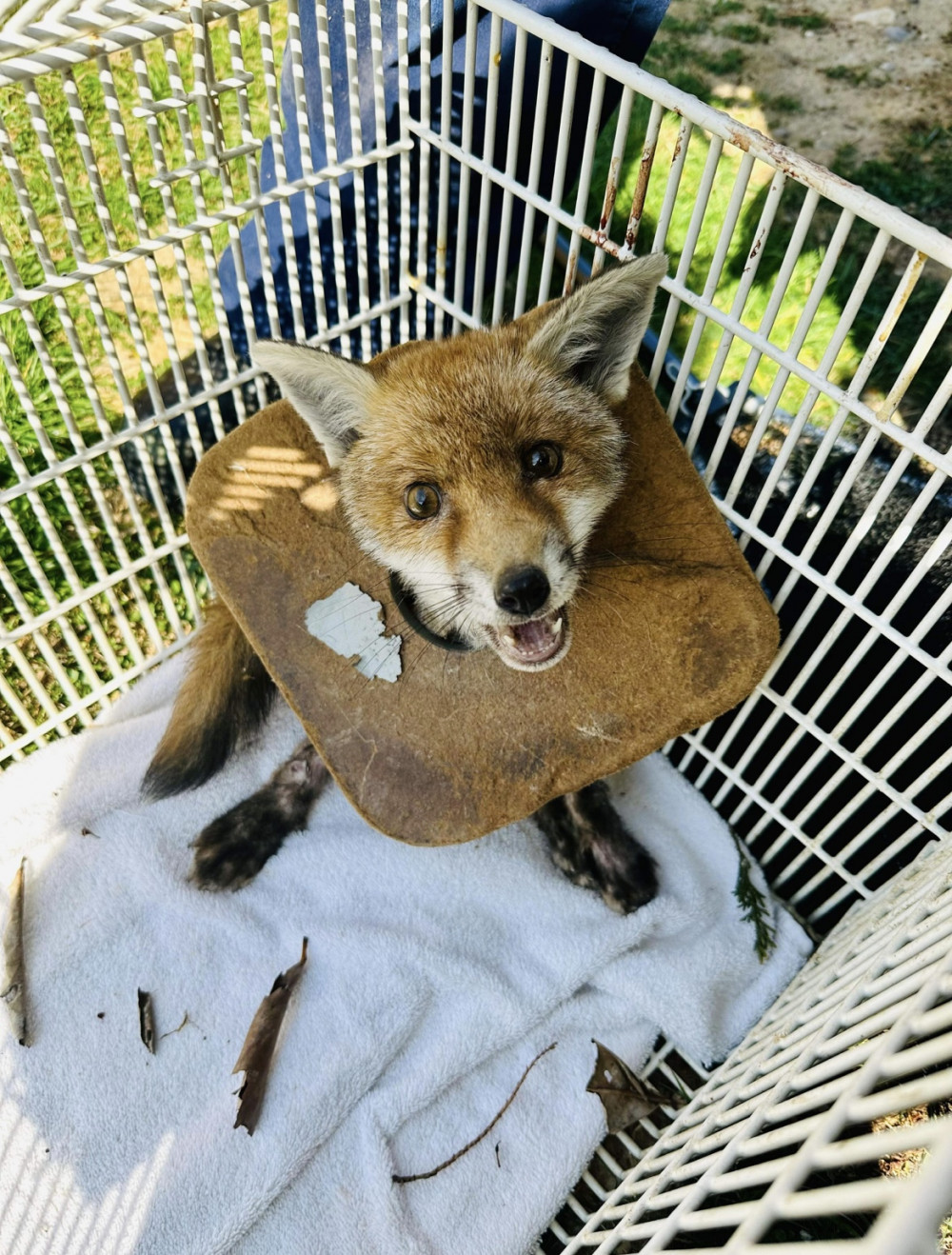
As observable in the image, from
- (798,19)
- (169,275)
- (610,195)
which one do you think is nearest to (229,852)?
(610,195)

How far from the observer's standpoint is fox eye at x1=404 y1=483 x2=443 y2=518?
1676 millimetres

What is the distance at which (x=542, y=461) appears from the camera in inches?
65.7

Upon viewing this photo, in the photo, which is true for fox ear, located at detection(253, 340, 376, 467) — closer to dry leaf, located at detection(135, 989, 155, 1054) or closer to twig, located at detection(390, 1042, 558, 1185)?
dry leaf, located at detection(135, 989, 155, 1054)

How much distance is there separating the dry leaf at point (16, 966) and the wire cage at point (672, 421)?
38 cm

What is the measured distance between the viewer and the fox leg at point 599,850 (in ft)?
6.98

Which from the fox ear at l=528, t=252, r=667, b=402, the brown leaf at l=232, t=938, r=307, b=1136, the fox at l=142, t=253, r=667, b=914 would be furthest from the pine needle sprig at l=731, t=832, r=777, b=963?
the fox ear at l=528, t=252, r=667, b=402

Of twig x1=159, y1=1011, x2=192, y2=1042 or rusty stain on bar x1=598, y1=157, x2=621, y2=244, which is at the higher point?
rusty stain on bar x1=598, y1=157, x2=621, y2=244

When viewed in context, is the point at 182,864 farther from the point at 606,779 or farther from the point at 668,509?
the point at 668,509

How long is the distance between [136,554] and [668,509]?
1.60 meters

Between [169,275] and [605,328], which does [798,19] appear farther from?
[605,328]

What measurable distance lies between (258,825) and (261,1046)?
51cm

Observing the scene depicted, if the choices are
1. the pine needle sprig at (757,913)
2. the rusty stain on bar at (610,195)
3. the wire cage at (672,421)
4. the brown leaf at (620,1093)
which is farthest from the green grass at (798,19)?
the brown leaf at (620,1093)

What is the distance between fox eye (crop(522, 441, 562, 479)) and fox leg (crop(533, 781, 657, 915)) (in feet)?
2.85

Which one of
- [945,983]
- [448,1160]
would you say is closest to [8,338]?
[448,1160]
